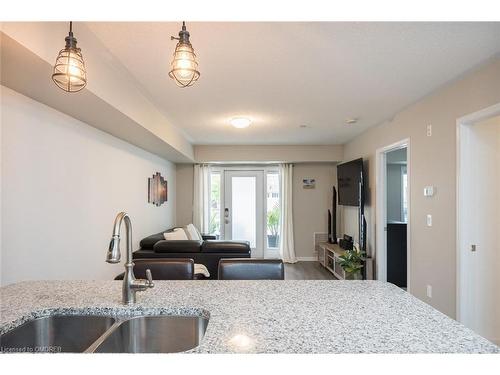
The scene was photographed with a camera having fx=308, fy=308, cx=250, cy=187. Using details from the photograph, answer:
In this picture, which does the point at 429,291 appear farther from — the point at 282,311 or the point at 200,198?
the point at 200,198

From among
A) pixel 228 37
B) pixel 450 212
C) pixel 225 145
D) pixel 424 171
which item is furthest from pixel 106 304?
pixel 225 145

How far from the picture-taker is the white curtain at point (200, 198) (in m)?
6.67

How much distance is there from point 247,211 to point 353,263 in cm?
291

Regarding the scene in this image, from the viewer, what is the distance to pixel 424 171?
10.8 feet

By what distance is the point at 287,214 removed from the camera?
22.1ft

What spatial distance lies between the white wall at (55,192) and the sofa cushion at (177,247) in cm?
56

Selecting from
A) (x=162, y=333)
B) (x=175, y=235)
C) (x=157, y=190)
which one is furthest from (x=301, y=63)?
(x=157, y=190)

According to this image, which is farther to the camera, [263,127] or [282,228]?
[282,228]

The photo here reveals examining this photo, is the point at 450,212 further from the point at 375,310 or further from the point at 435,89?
the point at 375,310

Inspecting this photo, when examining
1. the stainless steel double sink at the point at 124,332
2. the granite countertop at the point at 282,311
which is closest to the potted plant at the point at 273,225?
the granite countertop at the point at 282,311

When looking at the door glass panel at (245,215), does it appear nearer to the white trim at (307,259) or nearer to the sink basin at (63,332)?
the white trim at (307,259)

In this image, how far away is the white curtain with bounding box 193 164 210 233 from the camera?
667cm

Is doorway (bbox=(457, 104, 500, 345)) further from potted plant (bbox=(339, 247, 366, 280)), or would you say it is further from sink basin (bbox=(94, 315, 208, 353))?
sink basin (bbox=(94, 315, 208, 353))

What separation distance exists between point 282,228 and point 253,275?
4.87 metres
